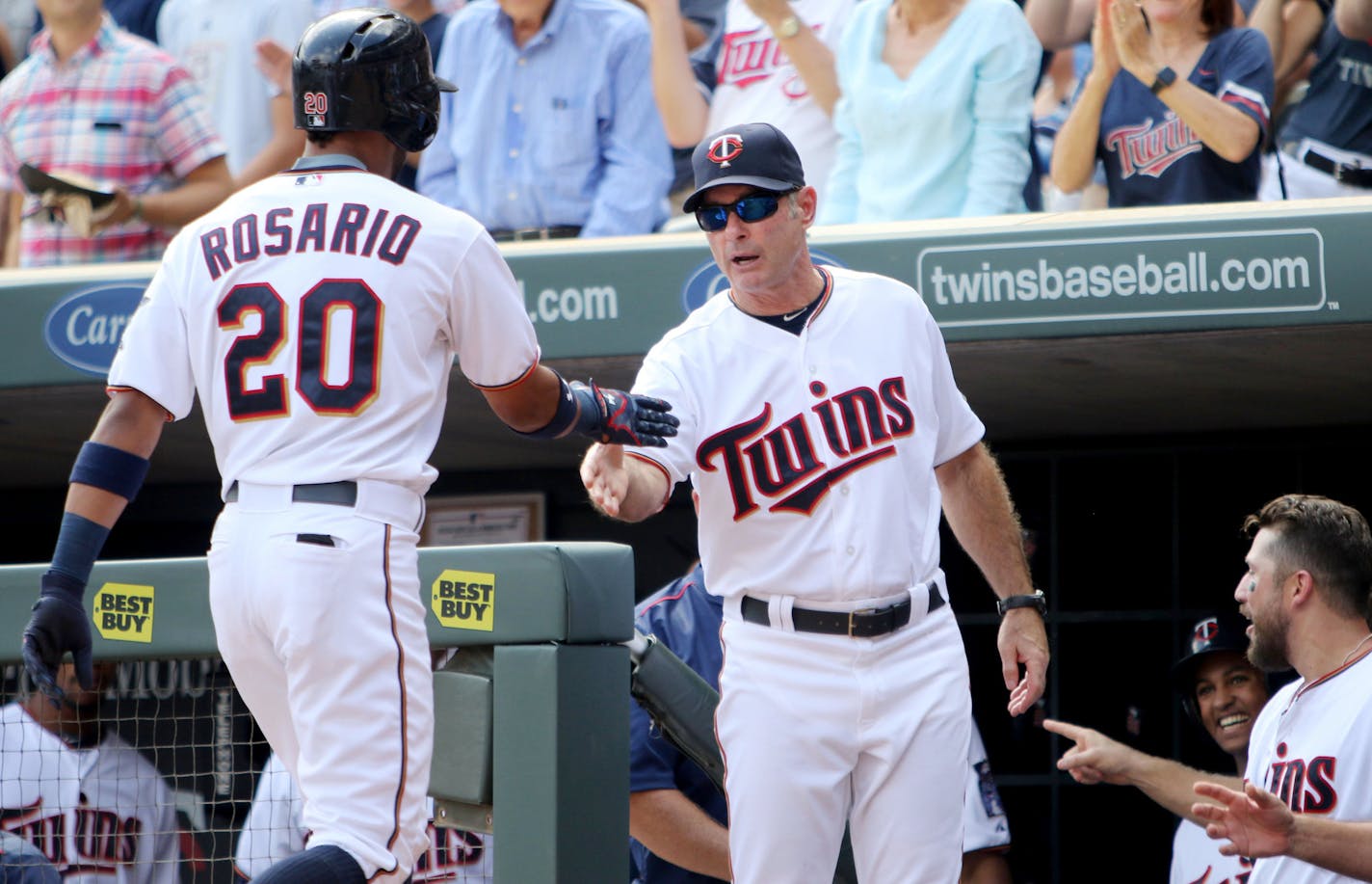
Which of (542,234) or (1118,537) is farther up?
(542,234)

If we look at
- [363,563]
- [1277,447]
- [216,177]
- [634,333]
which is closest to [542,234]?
[634,333]

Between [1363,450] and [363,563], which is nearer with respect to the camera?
[363,563]

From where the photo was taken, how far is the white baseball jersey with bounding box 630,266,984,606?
293 cm

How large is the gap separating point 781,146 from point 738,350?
0.35m

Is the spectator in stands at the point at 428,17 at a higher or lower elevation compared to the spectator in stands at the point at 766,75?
higher

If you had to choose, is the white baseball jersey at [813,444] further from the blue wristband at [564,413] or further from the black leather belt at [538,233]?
the black leather belt at [538,233]

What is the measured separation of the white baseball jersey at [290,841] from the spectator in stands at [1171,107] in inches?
96.3

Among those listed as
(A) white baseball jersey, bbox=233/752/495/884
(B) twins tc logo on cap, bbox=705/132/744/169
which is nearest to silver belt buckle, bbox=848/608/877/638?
(B) twins tc logo on cap, bbox=705/132/744/169

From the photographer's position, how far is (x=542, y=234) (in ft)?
16.9

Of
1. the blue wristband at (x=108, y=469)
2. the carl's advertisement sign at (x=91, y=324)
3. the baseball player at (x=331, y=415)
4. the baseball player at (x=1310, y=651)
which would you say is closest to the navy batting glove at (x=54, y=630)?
the baseball player at (x=331, y=415)

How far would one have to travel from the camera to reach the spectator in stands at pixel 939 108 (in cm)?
479

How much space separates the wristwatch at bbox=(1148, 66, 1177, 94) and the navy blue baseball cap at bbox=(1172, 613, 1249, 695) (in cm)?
137

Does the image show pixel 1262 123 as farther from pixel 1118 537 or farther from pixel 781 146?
pixel 781 146

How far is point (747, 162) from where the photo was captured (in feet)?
9.82
